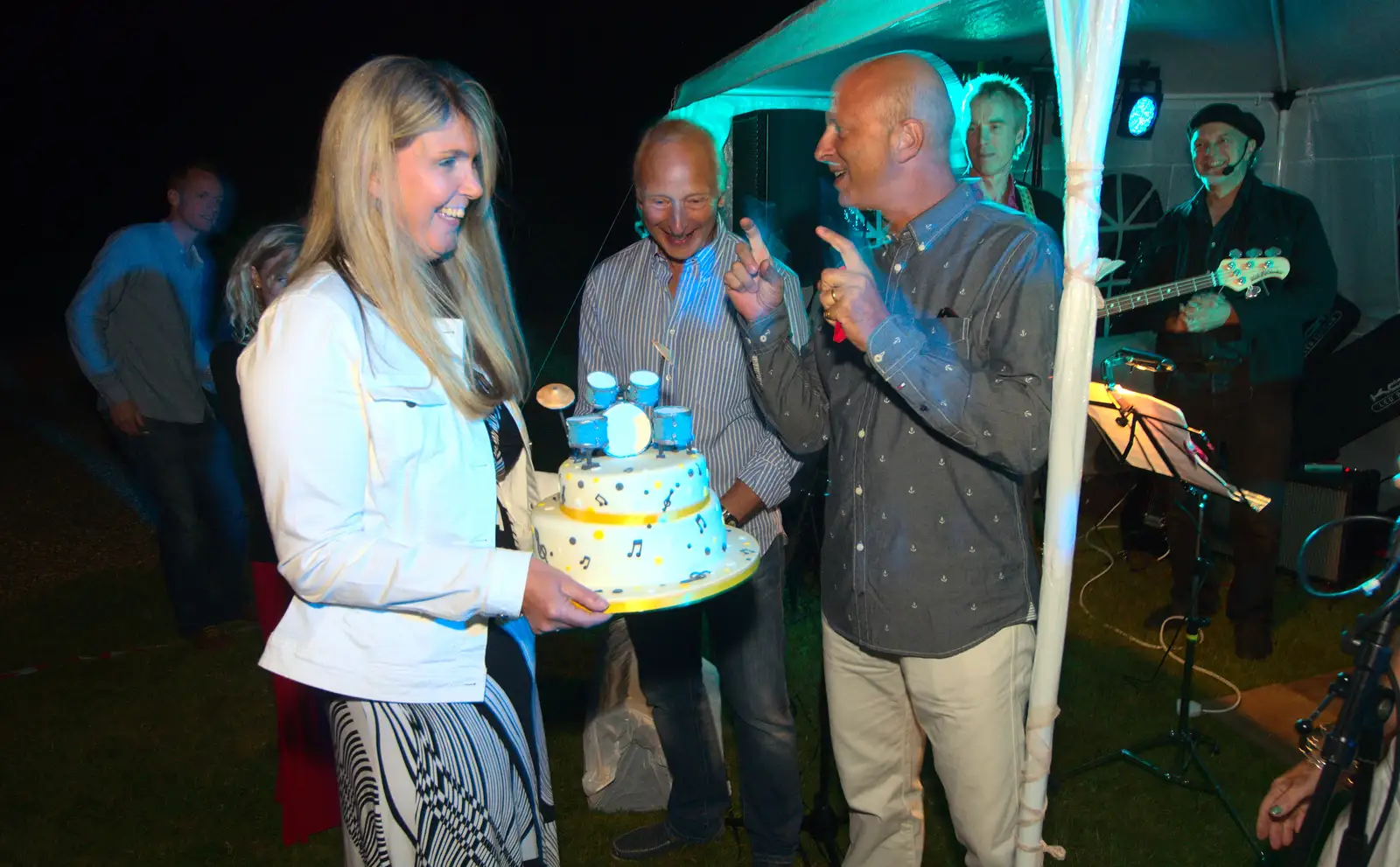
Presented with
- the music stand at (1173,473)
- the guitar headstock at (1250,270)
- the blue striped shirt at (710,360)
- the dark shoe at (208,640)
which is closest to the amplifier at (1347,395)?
the guitar headstock at (1250,270)

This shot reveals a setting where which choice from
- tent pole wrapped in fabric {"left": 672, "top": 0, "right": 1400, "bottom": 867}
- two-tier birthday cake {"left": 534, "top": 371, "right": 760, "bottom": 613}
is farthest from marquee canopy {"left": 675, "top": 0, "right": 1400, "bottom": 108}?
two-tier birthday cake {"left": 534, "top": 371, "right": 760, "bottom": 613}

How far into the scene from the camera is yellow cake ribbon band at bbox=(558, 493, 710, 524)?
188 centimetres

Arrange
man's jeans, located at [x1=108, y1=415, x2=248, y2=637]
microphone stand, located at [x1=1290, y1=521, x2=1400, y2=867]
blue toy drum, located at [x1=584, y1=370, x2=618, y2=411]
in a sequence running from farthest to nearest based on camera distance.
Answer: man's jeans, located at [x1=108, y1=415, x2=248, y2=637] → blue toy drum, located at [x1=584, y1=370, x2=618, y2=411] → microphone stand, located at [x1=1290, y1=521, x2=1400, y2=867]

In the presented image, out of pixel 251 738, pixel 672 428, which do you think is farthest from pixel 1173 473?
pixel 251 738

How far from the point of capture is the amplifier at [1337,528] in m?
5.61

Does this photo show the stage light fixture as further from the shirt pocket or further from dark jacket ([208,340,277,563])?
the shirt pocket

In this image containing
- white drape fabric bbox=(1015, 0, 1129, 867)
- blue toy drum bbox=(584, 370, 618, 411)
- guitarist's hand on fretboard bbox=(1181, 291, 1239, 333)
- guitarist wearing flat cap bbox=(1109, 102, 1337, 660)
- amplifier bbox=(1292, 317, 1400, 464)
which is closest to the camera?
white drape fabric bbox=(1015, 0, 1129, 867)

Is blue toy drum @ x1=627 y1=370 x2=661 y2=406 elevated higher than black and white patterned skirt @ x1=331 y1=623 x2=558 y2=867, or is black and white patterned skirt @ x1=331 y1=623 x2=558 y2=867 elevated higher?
blue toy drum @ x1=627 y1=370 x2=661 y2=406

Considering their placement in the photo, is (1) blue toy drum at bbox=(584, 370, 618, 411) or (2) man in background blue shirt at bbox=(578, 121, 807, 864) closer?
(1) blue toy drum at bbox=(584, 370, 618, 411)

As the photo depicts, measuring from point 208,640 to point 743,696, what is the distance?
374 centimetres

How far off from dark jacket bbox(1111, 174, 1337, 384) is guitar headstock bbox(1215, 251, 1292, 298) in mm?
85

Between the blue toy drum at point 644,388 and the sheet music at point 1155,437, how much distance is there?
1.80 meters

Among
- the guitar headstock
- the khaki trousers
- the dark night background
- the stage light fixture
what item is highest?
the dark night background

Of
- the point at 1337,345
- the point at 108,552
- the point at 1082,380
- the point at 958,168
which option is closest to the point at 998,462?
the point at 1082,380
